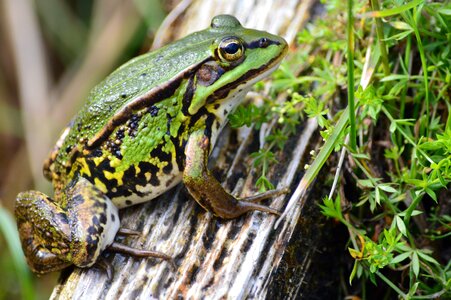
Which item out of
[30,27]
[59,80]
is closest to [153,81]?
[30,27]

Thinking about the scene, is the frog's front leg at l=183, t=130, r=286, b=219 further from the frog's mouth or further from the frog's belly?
A: the frog's mouth

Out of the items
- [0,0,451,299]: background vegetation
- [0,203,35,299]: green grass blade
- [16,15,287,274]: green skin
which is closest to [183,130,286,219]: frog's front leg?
[16,15,287,274]: green skin

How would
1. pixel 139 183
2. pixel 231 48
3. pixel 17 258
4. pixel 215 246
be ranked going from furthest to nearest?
pixel 17 258
pixel 139 183
pixel 231 48
pixel 215 246

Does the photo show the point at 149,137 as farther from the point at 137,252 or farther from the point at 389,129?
the point at 389,129

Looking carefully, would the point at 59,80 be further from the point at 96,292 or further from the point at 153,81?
the point at 96,292

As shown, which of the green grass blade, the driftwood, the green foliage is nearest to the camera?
the green foliage

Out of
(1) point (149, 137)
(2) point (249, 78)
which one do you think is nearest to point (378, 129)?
(2) point (249, 78)

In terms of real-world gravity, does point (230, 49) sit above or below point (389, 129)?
above

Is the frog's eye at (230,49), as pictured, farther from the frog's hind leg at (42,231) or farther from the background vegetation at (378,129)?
the frog's hind leg at (42,231)
